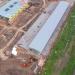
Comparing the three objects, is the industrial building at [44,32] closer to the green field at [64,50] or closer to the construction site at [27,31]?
the construction site at [27,31]

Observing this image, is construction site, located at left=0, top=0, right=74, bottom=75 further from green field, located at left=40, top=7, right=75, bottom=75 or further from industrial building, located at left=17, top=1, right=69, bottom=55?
green field, located at left=40, top=7, right=75, bottom=75

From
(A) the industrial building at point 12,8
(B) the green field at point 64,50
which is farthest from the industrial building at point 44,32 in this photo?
(A) the industrial building at point 12,8

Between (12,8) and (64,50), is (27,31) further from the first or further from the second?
(12,8)

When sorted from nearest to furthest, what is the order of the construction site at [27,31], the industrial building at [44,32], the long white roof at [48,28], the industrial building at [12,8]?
the construction site at [27,31] < the industrial building at [44,32] < the long white roof at [48,28] < the industrial building at [12,8]

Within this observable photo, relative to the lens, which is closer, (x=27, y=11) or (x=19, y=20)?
(x=19, y=20)

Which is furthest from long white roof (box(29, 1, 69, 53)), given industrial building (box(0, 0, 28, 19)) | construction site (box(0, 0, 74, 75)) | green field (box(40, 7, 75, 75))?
industrial building (box(0, 0, 28, 19))

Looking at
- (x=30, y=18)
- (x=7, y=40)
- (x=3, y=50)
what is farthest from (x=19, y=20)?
(x=3, y=50)

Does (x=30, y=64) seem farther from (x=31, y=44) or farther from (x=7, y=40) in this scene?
(x=7, y=40)

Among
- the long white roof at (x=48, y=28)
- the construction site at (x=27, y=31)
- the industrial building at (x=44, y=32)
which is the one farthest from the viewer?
the long white roof at (x=48, y=28)

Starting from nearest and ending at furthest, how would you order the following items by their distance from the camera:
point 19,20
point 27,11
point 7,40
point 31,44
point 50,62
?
1. point 50,62
2. point 31,44
3. point 7,40
4. point 19,20
5. point 27,11
